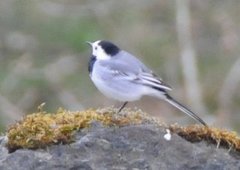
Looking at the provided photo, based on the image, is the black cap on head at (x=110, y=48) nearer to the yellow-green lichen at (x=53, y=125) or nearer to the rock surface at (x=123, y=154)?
the yellow-green lichen at (x=53, y=125)

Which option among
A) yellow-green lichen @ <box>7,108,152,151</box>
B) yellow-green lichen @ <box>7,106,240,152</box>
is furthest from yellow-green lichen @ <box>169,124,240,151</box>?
yellow-green lichen @ <box>7,108,152,151</box>

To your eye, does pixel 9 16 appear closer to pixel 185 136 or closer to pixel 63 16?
pixel 63 16

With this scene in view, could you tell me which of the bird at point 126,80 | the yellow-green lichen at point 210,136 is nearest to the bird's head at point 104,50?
the bird at point 126,80

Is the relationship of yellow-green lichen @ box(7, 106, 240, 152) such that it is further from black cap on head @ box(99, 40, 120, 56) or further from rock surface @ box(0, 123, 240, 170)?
black cap on head @ box(99, 40, 120, 56)

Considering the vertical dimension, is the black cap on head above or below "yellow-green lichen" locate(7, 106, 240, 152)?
above

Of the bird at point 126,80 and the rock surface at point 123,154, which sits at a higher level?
the bird at point 126,80

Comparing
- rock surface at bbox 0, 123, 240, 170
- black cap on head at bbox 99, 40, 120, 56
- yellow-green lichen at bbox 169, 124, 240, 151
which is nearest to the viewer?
rock surface at bbox 0, 123, 240, 170

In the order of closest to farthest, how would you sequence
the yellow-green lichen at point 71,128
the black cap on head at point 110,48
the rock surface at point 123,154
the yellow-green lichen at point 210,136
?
the rock surface at point 123,154 → the yellow-green lichen at point 71,128 → the yellow-green lichen at point 210,136 → the black cap on head at point 110,48

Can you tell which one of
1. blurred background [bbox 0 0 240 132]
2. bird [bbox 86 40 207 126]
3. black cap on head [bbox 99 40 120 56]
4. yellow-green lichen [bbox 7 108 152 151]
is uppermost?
blurred background [bbox 0 0 240 132]
